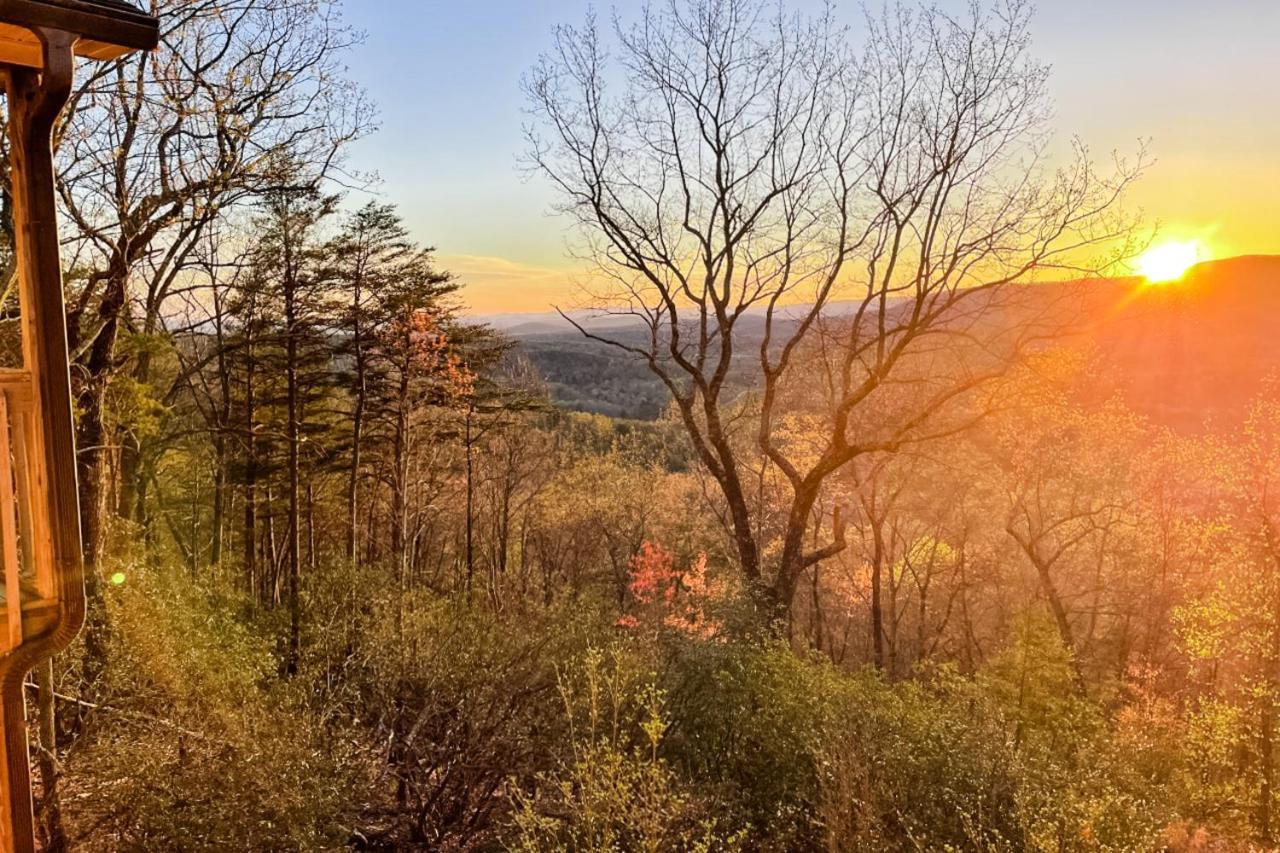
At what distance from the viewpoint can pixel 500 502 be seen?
2659 cm

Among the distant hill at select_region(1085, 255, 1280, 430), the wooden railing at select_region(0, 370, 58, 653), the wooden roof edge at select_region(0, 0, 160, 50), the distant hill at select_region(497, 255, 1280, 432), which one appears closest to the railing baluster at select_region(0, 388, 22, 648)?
the wooden railing at select_region(0, 370, 58, 653)

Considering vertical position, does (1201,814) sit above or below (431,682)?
below

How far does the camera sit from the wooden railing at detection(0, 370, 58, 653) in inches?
110

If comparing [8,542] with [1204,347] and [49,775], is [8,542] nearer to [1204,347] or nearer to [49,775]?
[49,775]

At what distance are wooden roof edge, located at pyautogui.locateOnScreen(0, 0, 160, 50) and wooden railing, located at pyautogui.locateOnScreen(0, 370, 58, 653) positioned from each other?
1.43 m

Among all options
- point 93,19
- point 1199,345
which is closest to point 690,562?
point 1199,345

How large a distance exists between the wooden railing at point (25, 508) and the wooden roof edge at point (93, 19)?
56.3 inches

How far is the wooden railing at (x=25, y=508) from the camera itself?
2793mm

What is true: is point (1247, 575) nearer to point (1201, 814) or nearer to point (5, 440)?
point (1201, 814)

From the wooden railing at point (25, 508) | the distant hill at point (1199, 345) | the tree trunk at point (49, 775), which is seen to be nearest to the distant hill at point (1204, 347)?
the distant hill at point (1199, 345)

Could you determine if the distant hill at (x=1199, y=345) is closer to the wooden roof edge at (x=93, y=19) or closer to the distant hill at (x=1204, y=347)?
the distant hill at (x=1204, y=347)

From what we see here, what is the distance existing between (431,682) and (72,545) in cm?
792

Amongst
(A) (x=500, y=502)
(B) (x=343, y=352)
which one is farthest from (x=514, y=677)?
(A) (x=500, y=502)

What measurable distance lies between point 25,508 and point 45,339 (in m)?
0.74
